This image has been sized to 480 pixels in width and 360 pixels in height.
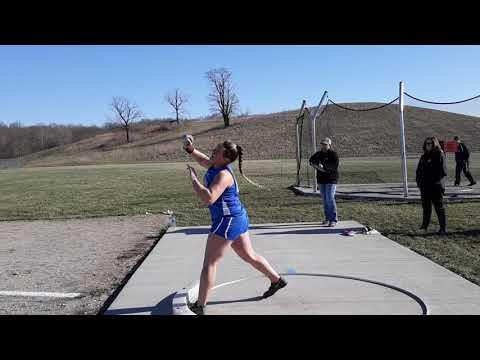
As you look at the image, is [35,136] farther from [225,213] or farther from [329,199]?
[225,213]

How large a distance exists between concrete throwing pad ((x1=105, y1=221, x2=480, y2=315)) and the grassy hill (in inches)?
1054

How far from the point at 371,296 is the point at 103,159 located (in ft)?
231

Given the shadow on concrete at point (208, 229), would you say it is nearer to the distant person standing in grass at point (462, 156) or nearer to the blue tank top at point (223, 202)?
the blue tank top at point (223, 202)

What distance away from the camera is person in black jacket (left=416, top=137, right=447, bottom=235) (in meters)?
7.86

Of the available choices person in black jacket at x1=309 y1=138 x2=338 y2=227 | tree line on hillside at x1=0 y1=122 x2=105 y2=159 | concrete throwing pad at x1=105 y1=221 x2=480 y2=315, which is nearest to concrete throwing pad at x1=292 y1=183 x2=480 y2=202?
person in black jacket at x1=309 y1=138 x2=338 y2=227

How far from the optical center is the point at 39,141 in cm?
10006

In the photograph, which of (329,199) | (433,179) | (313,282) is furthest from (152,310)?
(433,179)

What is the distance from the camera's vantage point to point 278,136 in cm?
6931

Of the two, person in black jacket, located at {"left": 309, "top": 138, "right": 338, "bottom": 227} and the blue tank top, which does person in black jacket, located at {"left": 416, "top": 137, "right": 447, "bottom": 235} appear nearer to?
person in black jacket, located at {"left": 309, "top": 138, "right": 338, "bottom": 227}

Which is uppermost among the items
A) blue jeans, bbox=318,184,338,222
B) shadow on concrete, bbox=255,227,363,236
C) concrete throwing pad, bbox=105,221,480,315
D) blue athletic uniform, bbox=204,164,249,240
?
blue athletic uniform, bbox=204,164,249,240

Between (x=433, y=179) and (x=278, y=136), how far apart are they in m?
61.7

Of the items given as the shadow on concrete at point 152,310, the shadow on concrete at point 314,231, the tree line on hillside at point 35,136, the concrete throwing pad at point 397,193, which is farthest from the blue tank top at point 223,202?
the tree line on hillside at point 35,136
